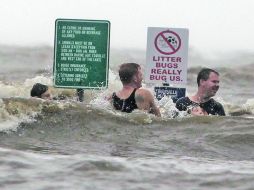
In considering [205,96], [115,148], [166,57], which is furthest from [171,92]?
[115,148]

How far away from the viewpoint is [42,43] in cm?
5234

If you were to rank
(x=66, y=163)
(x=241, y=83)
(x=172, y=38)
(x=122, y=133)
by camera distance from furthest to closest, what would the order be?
(x=241, y=83)
(x=172, y=38)
(x=122, y=133)
(x=66, y=163)

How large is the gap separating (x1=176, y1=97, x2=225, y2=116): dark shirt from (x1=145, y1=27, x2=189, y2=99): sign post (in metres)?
0.45

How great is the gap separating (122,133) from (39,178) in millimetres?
3101

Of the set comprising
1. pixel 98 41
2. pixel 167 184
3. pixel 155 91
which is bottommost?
pixel 167 184

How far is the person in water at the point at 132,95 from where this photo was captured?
9.73 m

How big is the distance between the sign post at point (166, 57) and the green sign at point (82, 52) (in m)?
0.67

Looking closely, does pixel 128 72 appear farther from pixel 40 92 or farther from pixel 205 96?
pixel 40 92

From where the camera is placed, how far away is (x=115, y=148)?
8.02 metres

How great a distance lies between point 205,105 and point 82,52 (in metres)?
1.80

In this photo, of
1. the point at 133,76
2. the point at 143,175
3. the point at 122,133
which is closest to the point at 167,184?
the point at 143,175

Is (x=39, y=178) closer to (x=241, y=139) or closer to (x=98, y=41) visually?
(x=241, y=139)

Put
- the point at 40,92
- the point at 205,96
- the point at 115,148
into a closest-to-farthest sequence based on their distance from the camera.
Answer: the point at 115,148
the point at 205,96
the point at 40,92

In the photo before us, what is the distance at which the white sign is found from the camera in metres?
10.6
